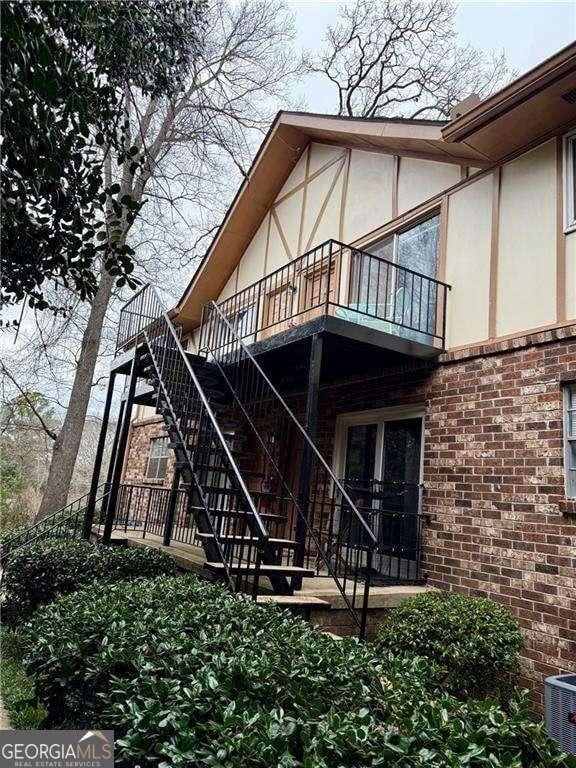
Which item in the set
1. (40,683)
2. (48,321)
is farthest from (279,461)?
(48,321)

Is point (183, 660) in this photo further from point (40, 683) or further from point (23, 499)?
point (23, 499)

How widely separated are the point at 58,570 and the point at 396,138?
278 inches

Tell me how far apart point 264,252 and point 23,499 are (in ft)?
36.6

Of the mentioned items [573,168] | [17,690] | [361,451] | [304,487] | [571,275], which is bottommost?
[17,690]

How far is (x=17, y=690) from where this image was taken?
420 cm

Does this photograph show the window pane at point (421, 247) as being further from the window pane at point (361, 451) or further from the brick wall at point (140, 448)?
the brick wall at point (140, 448)

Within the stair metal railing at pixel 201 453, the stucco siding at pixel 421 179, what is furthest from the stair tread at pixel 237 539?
the stucco siding at pixel 421 179

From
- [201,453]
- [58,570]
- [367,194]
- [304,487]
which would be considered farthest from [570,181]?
[58,570]

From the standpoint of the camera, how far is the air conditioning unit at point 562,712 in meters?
3.54

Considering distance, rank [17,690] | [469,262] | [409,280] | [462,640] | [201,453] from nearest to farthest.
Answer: [17,690] < [462,640] < [469,262] < [201,453] < [409,280]

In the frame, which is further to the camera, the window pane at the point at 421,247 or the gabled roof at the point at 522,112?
the window pane at the point at 421,247

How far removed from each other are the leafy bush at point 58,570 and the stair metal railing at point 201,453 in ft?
3.19

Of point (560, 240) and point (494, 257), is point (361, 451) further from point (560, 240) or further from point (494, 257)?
point (560, 240)

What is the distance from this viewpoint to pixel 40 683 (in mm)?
2883
